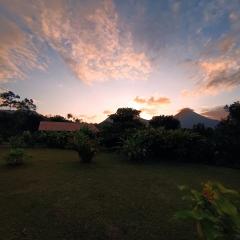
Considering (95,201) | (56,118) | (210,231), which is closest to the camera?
(210,231)

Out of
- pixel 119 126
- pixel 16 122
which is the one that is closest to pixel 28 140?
pixel 119 126

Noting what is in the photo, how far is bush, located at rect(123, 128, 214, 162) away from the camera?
16969mm

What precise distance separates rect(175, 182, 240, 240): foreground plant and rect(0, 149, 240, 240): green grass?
4575 millimetres

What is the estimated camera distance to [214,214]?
1.71 metres

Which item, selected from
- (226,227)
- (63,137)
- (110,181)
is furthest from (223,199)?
(63,137)

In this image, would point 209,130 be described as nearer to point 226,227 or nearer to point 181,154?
point 181,154

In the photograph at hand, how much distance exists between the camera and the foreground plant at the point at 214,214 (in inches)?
63.2

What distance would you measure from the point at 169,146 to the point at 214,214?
16034 mm

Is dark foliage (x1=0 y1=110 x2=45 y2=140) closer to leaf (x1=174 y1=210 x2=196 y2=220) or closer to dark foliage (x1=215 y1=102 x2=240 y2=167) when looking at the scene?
dark foliage (x1=215 y1=102 x2=240 y2=167)

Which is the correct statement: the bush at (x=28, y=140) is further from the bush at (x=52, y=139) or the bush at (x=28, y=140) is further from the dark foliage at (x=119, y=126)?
the dark foliage at (x=119, y=126)

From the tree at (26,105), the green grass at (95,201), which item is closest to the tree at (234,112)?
the green grass at (95,201)

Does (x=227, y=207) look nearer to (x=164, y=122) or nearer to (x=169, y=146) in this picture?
(x=169, y=146)

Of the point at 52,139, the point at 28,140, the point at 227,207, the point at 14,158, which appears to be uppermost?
the point at 52,139

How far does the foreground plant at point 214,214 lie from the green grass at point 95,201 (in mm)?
4575
